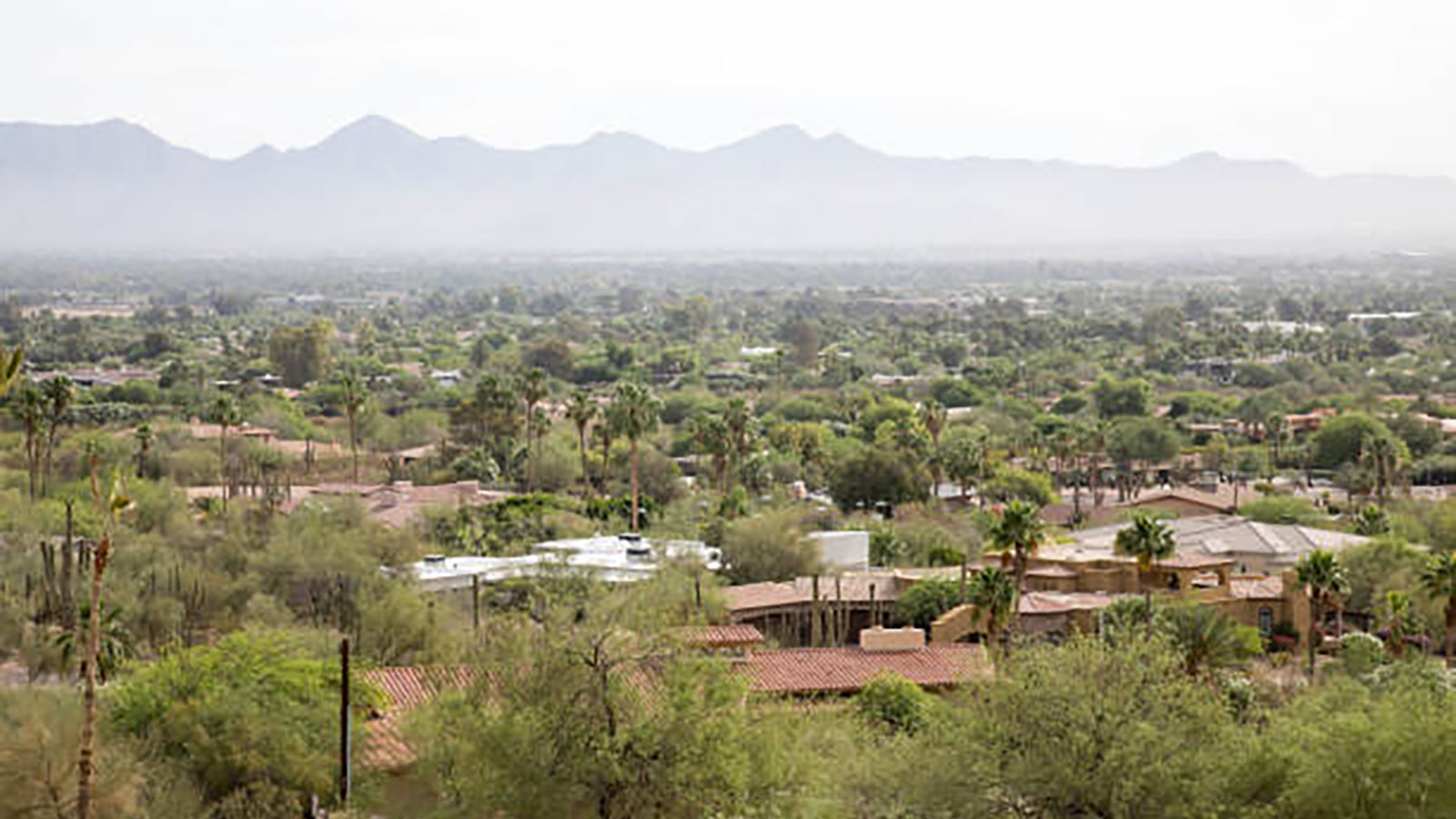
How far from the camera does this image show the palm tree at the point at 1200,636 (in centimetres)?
3431

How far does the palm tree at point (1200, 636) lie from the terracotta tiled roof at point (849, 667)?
12.4 feet

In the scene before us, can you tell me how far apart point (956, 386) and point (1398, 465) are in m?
40.3

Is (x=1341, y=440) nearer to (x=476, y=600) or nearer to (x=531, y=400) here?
(x=531, y=400)

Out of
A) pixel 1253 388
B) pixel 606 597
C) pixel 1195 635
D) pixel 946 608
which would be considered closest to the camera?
pixel 606 597

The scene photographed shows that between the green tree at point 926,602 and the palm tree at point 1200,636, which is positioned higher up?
the palm tree at point 1200,636

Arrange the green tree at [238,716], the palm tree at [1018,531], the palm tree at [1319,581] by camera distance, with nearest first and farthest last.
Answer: the green tree at [238,716], the palm tree at [1319,581], the palm tree at [1018,531]

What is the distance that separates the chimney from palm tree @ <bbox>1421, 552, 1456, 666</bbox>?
10710mm

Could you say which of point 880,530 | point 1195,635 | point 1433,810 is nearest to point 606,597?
point 1195,635

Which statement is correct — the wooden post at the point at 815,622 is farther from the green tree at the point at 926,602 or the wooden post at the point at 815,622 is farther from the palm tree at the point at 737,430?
the palm tree at the point at 737,430

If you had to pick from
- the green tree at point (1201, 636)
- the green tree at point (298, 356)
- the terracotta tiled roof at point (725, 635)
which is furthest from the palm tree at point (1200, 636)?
the green tree at point (298, 356)

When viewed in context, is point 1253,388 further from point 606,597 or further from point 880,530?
point 606,597

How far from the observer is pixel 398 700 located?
102 feet

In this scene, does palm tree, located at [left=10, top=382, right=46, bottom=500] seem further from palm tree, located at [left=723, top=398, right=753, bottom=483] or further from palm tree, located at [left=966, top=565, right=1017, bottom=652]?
palm tree, located at [left=966, top=565, right=1017, bottom=652]

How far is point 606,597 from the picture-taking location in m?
31.4
